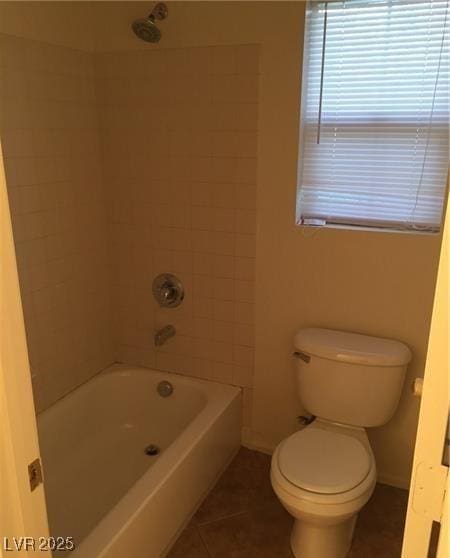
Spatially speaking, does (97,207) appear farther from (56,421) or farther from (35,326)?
(56,421)

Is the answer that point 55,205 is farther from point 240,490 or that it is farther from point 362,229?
point 240,490

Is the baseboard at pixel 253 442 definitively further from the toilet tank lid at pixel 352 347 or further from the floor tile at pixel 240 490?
the toilet tank lid at pixel 352 347

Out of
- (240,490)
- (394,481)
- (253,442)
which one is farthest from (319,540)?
(253,442)

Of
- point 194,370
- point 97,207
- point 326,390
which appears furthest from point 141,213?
point 326,390

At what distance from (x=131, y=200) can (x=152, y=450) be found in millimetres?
1226

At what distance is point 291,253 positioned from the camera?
219 centimetres

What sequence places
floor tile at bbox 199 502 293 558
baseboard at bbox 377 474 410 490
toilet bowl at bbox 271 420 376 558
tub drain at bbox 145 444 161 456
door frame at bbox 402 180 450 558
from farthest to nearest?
tub drain at bbox 145 444 161 456
baseboard at bbox 377 474 410 490
floor tile at bbox 199 502 293 558
toilet bowl at bbox 271 420 376 558
door frame at bbox 402 180 450 558

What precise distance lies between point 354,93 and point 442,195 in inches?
20.8

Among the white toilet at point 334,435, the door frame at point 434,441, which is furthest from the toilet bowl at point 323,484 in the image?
the door frame at point 434,441

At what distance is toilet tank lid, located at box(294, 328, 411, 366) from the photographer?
6.40 ft

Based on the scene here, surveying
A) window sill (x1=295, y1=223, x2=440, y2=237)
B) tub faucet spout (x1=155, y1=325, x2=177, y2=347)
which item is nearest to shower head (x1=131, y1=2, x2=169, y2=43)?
→ window sill (x1=295, y1=223, x2=440, y2=237)

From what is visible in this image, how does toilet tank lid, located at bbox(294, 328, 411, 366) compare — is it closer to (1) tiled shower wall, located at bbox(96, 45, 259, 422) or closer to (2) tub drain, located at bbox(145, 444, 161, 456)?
(1) tiled shower wall, located at bbox(96, 45, 259, 422)

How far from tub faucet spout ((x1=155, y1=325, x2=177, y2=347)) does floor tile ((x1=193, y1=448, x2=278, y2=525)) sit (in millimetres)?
688

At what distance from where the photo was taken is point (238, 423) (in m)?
2.48
